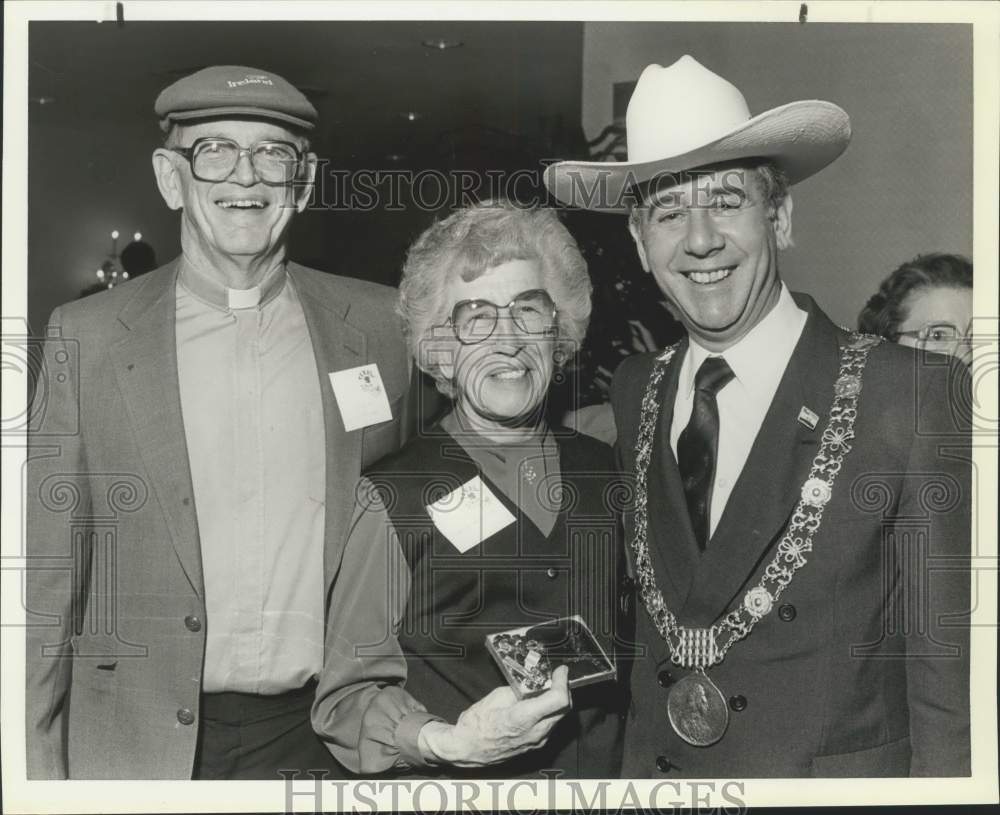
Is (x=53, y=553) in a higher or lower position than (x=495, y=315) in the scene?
lower

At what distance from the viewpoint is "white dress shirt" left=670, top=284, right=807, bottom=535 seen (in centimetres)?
244

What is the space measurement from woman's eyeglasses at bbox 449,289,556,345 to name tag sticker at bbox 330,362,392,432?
26 cm

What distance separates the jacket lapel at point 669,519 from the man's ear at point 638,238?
227 mm

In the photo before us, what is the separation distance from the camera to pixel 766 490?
7.86 feet

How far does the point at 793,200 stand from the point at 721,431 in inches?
23.8

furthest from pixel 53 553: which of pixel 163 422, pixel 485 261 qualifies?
pixel 485 261

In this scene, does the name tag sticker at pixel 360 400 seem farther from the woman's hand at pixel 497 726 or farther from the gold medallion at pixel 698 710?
the gold medallion at pixel 698 710

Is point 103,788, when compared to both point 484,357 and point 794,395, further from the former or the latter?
point 794,395

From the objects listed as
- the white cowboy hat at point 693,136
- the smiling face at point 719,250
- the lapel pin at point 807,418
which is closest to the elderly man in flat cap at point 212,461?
the white cowboy hat at point 693,136

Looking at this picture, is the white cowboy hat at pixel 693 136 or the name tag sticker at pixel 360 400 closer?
the white cowboy hat at pixel 693 136

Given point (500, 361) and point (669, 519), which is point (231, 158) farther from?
point (669, 519)

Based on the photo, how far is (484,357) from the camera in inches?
98.3

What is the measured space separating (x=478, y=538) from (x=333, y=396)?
0.50 m

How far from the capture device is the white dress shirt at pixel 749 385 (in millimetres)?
2443
